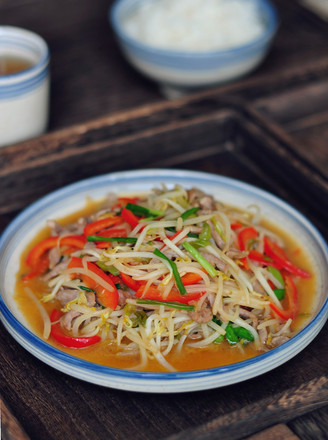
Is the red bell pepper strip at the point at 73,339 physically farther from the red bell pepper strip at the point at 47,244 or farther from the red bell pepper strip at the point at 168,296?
the red bell pepper strip at the point at 47,244

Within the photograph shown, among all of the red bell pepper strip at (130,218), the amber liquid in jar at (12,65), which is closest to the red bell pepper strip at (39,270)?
the red bell pepper strip at (130,218)

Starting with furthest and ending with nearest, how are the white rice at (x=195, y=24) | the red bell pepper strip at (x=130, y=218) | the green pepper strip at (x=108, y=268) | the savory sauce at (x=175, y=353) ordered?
the white rice at (x=195, y=24)
the red bell pepper strip at (x=130, y=218)
the green pepper strip at (x=108, y=268)
the savory sauce at (x=175, y=353)

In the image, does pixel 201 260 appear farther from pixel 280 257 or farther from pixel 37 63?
pixel 37 63

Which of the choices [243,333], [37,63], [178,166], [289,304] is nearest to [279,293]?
[289,304]

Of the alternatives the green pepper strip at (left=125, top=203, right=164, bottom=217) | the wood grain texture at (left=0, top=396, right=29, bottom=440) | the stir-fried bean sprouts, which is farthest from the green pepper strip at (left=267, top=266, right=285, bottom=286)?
the wood grain texture at (left=0, top=396, right=29, bottom=440)

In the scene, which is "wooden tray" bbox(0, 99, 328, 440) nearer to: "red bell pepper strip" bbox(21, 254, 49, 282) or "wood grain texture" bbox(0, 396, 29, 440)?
"wood grain texture" bbox(0, 396, 29, 440)

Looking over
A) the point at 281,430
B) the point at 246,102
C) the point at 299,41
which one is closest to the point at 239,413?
the point at 281,430
